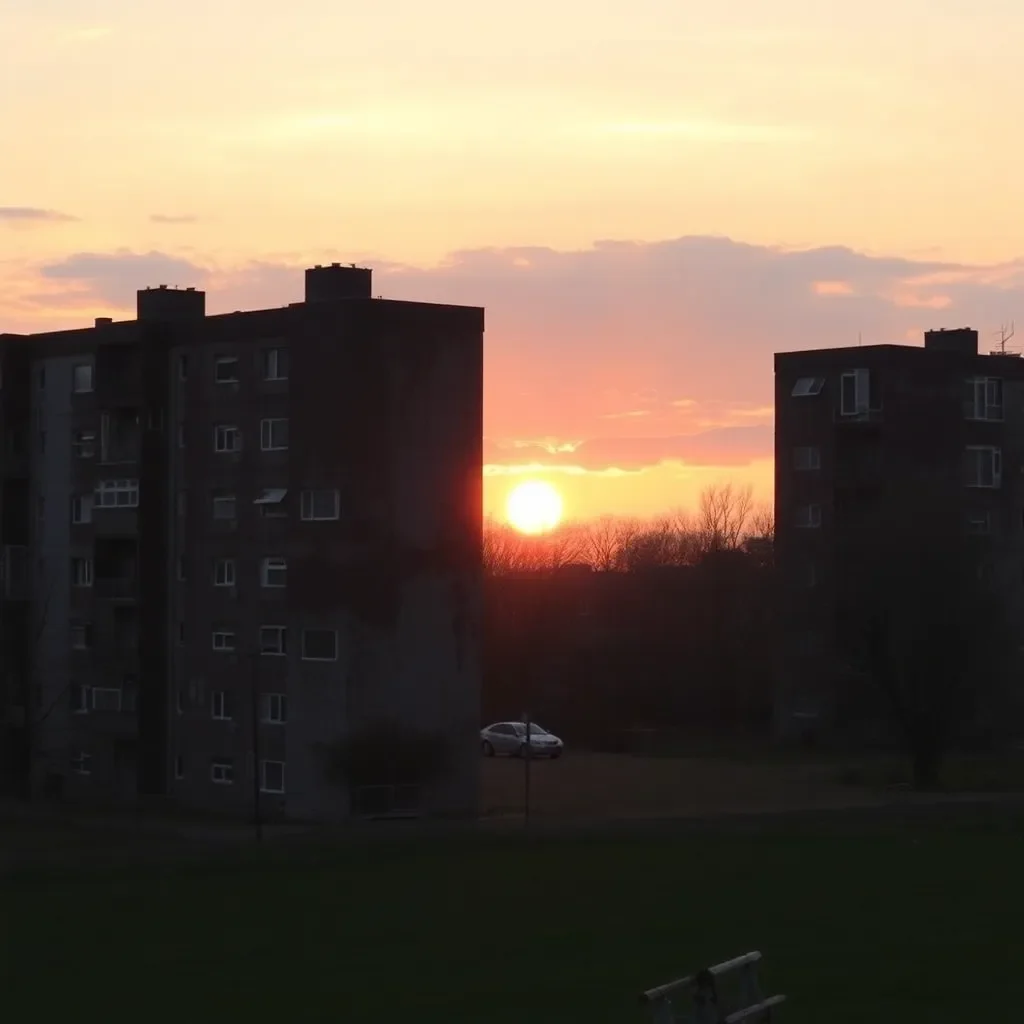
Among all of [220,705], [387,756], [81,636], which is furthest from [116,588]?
[387,756]

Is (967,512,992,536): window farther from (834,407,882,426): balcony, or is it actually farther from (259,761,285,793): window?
(259,761,285,793): window

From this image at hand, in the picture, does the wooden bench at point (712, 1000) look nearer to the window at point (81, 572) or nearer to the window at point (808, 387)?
the window at point (81, 572)

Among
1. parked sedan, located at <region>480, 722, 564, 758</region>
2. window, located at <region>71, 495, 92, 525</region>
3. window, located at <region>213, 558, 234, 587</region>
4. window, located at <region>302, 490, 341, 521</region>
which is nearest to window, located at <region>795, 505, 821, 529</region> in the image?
parked sedan, located at <region>480, 722, 564, 758</region>

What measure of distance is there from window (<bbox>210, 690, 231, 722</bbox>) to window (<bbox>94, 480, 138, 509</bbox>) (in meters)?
7.85

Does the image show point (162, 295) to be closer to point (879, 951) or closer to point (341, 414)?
point (341, 414)

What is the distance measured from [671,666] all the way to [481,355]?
37530mm

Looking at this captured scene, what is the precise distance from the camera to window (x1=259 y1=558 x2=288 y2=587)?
64938mm

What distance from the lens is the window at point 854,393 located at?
A: 82.3m

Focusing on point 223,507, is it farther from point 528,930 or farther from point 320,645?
point 528,930

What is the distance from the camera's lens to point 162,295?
72250 mm

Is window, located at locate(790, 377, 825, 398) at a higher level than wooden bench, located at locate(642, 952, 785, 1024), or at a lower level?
A: higher

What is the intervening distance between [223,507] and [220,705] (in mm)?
6715

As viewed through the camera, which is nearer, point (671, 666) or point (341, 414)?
point (341, 414)

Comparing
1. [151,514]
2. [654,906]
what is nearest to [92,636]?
[151,514]
